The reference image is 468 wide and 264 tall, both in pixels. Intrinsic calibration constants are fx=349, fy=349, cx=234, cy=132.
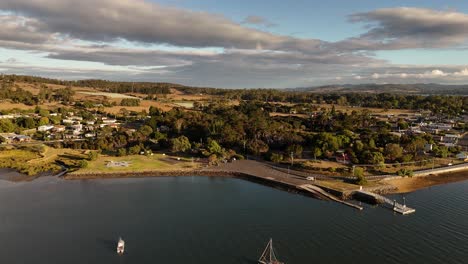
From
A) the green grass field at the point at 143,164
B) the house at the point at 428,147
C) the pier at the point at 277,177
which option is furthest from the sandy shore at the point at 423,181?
the green grass field at the point at 143,164

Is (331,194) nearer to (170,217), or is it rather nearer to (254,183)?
(254,183)

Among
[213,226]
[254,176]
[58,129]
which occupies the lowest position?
[213,226]

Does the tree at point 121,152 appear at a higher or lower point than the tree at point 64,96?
lower

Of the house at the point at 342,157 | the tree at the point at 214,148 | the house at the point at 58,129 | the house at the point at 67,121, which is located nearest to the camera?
the house at the point at 342,157

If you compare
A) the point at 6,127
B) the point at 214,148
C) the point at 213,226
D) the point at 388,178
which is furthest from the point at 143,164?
the point at 6,127

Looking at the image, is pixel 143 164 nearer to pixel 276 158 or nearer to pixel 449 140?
pixel 276 158

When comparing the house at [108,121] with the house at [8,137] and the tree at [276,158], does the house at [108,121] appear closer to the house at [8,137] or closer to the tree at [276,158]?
the house at [8,137]
